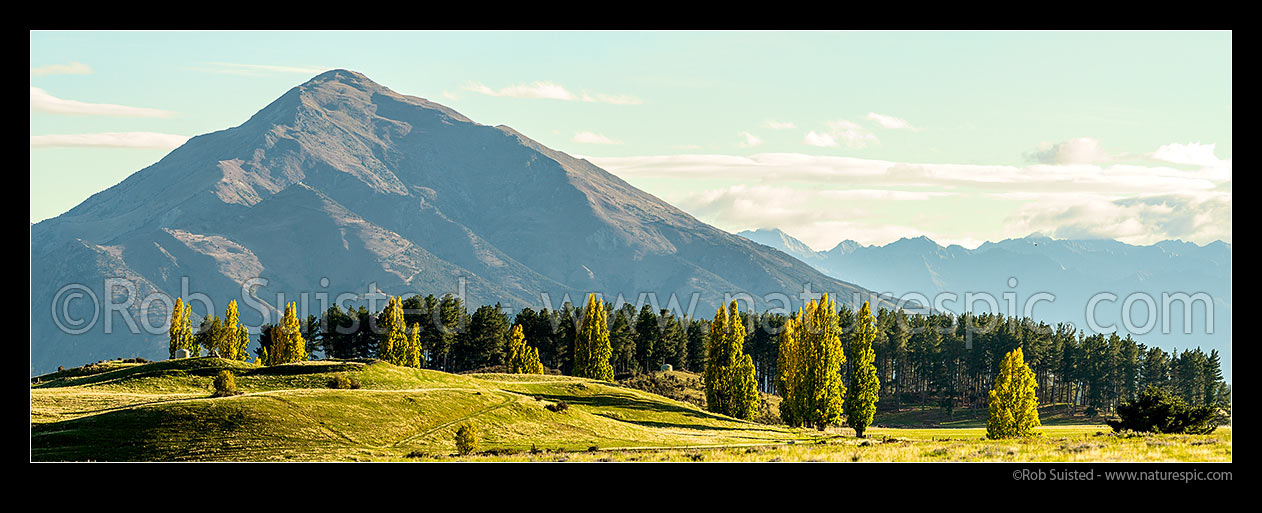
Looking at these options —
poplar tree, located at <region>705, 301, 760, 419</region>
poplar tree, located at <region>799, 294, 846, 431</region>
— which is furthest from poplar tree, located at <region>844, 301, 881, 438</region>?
poplar tree, located at <region>705, 301, 760, 419</region>

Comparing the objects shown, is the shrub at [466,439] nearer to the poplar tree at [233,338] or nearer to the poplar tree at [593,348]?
the poplar tree at [593,348]

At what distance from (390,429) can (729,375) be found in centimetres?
5917

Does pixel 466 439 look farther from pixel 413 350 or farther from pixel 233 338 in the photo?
pixel 233 338

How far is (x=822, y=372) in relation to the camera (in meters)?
100

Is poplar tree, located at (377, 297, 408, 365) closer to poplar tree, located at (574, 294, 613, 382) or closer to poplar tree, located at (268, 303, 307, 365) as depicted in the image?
poplar tree, located at (268, 303, 307, 365)

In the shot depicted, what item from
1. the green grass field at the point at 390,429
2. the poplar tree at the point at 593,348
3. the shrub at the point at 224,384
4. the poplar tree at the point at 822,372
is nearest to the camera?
the green grass field at the point at 390,429

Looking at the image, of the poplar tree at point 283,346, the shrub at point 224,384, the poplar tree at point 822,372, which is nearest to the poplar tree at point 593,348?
the poplar tree at point 283,346

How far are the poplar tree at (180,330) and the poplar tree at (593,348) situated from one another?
7478 centimetres

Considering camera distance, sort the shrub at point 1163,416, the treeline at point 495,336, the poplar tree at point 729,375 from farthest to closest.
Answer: the treeline at point 495,336
the poplar tree at point 729,375
the shrub at point 1163,416

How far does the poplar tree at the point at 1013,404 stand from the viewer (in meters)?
86.8

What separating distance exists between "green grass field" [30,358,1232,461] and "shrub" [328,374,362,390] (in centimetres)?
152
